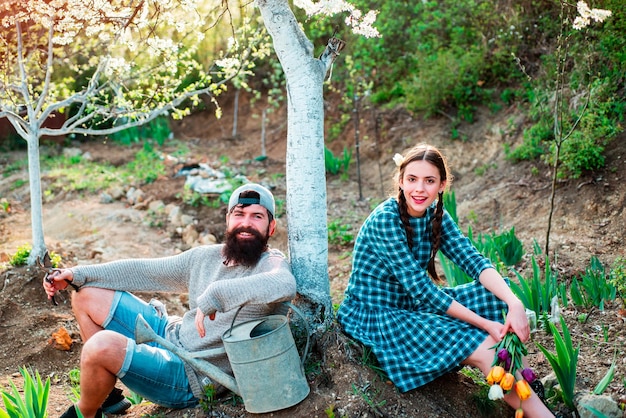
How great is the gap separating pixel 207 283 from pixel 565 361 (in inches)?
63.4

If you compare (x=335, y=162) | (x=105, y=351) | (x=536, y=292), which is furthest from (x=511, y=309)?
(x=335, y=162)

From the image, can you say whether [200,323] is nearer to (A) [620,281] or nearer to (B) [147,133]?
(A) [620,281]

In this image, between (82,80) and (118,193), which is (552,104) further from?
(82,80)

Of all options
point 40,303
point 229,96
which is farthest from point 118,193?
point 229,96

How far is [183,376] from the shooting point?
9.05ft

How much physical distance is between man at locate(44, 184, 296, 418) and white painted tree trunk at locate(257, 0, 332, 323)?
0.51 ft

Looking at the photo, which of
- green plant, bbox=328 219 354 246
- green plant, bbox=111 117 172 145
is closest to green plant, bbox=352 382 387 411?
green plant, bbox=328 219 354 246

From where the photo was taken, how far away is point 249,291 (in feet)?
8.30

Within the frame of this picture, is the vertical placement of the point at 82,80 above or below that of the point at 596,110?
above

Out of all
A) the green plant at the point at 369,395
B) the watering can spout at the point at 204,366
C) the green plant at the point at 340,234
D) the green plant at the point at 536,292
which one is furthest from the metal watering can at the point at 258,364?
the green plant at the point at 340,234

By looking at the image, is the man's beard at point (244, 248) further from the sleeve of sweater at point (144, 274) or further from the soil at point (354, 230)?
the soil at point (354, 230)

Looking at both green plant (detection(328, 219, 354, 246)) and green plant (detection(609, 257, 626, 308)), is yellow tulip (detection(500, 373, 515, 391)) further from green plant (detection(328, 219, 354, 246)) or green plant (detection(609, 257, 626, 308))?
green plant (detection(328, 219, 354, 246))

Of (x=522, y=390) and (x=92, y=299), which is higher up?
(x=92, y=299)

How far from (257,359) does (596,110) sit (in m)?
4.07
